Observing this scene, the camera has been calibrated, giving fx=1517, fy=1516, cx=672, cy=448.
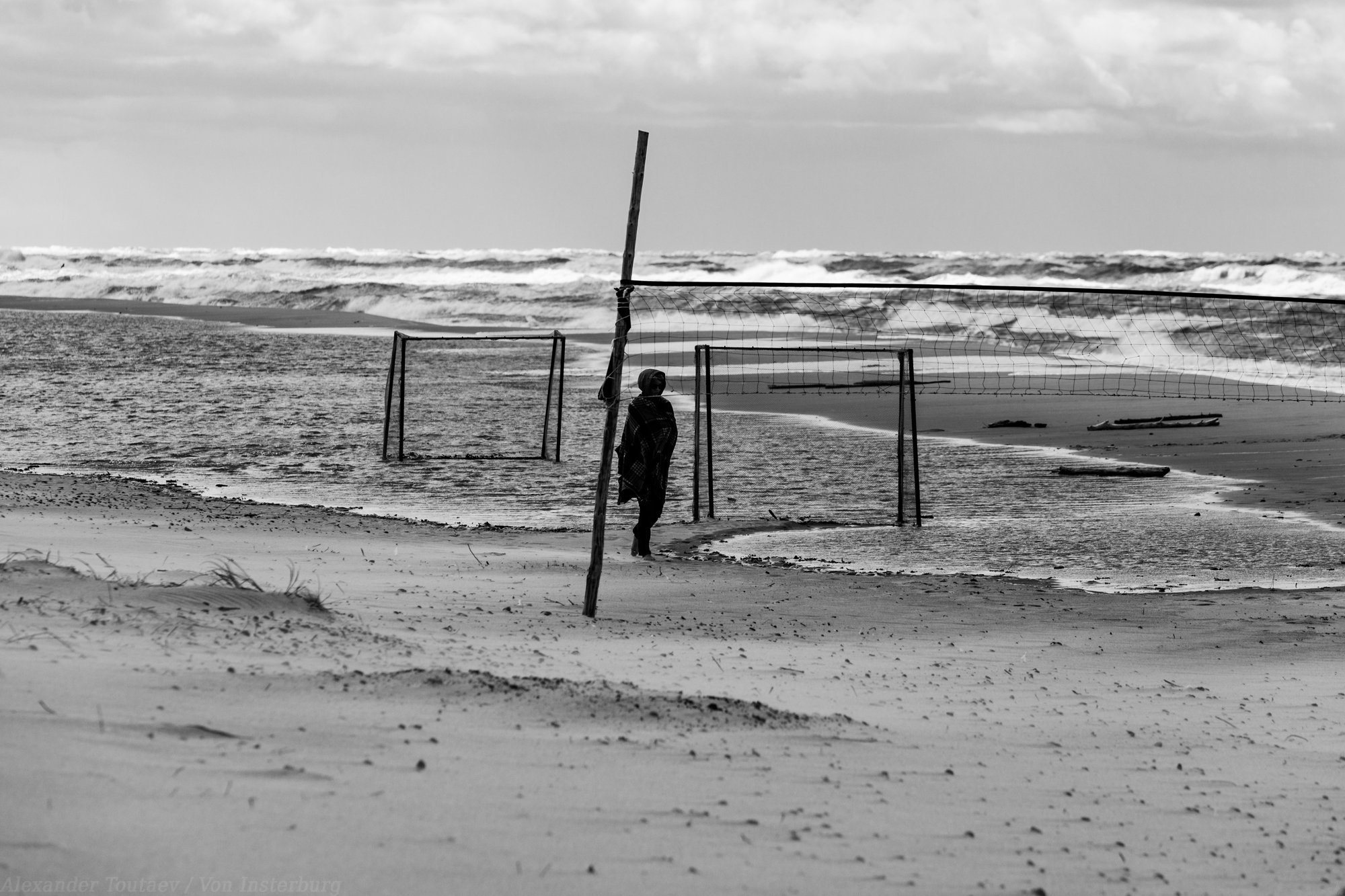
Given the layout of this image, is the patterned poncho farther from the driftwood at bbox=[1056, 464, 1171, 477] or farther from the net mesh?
the driftwood at bbox=[1056, 464, 1171, 477]

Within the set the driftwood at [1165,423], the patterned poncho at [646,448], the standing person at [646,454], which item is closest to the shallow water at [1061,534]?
the standing person at [646,454]

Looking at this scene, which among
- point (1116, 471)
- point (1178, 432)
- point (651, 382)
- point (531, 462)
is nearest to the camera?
point (651, 382)

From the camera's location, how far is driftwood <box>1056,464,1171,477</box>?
15.0 metres

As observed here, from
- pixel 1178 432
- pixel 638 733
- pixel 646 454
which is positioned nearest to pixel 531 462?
pixel 646 454

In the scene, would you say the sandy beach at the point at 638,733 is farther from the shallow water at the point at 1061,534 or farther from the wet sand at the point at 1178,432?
the wet sand at the point at 1178,432

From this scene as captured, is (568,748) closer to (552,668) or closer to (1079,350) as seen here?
(552,668)

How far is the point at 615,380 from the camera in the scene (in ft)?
25.3

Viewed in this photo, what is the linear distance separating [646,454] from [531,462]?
653cm

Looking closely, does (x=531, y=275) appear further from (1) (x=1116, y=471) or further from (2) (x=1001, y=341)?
(1) (x=1116, y=471)

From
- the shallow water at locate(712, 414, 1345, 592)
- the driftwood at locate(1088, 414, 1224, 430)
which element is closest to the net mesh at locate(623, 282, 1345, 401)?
the shallow water at locate(712, 414, 1345, 592)

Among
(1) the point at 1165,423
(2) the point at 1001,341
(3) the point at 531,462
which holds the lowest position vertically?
(3) the point at 531,462

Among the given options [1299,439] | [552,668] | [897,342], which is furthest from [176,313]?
[552,668]

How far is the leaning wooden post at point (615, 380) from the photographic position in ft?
23.4

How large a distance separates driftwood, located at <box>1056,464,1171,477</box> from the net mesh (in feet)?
9.31
